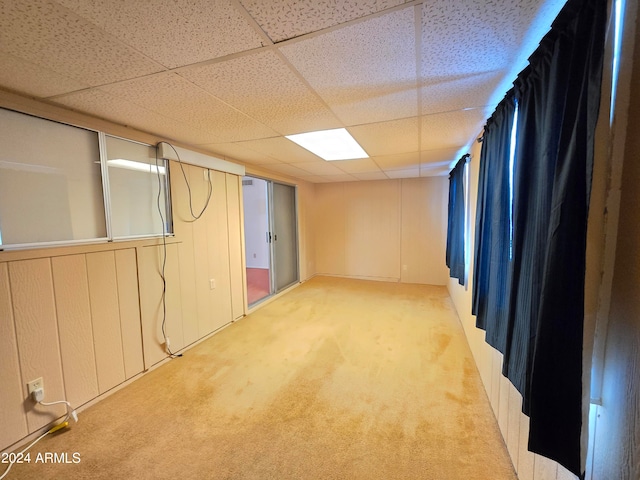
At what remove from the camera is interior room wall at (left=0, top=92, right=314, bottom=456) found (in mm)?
1588

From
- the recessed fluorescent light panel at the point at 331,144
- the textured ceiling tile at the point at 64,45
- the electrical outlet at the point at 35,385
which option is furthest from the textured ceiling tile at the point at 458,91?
the electrical outlet at the point at 35,385

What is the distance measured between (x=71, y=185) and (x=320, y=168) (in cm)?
295

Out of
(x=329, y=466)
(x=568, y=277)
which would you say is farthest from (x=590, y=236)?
(x=329, y=466)

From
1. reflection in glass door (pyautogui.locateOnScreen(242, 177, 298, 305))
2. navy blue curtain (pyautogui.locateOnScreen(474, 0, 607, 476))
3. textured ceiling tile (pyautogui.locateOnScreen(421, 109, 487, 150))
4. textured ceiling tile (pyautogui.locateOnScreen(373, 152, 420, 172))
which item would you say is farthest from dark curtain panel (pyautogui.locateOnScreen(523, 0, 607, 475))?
reflection in glass door (pyautogui.locateOnScreen(242, 177, 298, 305))

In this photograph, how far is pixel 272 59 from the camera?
122cm

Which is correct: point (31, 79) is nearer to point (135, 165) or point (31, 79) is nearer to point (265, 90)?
point (135, 165)

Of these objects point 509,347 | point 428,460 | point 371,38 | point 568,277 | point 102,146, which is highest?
point 371,38

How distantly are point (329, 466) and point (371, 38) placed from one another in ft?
7.06

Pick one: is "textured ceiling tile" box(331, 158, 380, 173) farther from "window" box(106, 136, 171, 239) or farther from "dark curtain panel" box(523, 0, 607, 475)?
"dark curtain panel" box(523, 0, 607, 475)

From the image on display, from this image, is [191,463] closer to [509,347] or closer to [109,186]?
[509,347]

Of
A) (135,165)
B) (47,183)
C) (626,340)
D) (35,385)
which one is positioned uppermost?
(135,165)

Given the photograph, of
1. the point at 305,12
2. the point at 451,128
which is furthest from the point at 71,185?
the point at 451,128

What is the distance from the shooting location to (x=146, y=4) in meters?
0.89

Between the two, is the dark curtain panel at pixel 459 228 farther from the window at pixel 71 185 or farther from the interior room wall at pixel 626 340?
the window at pixel 71 185
